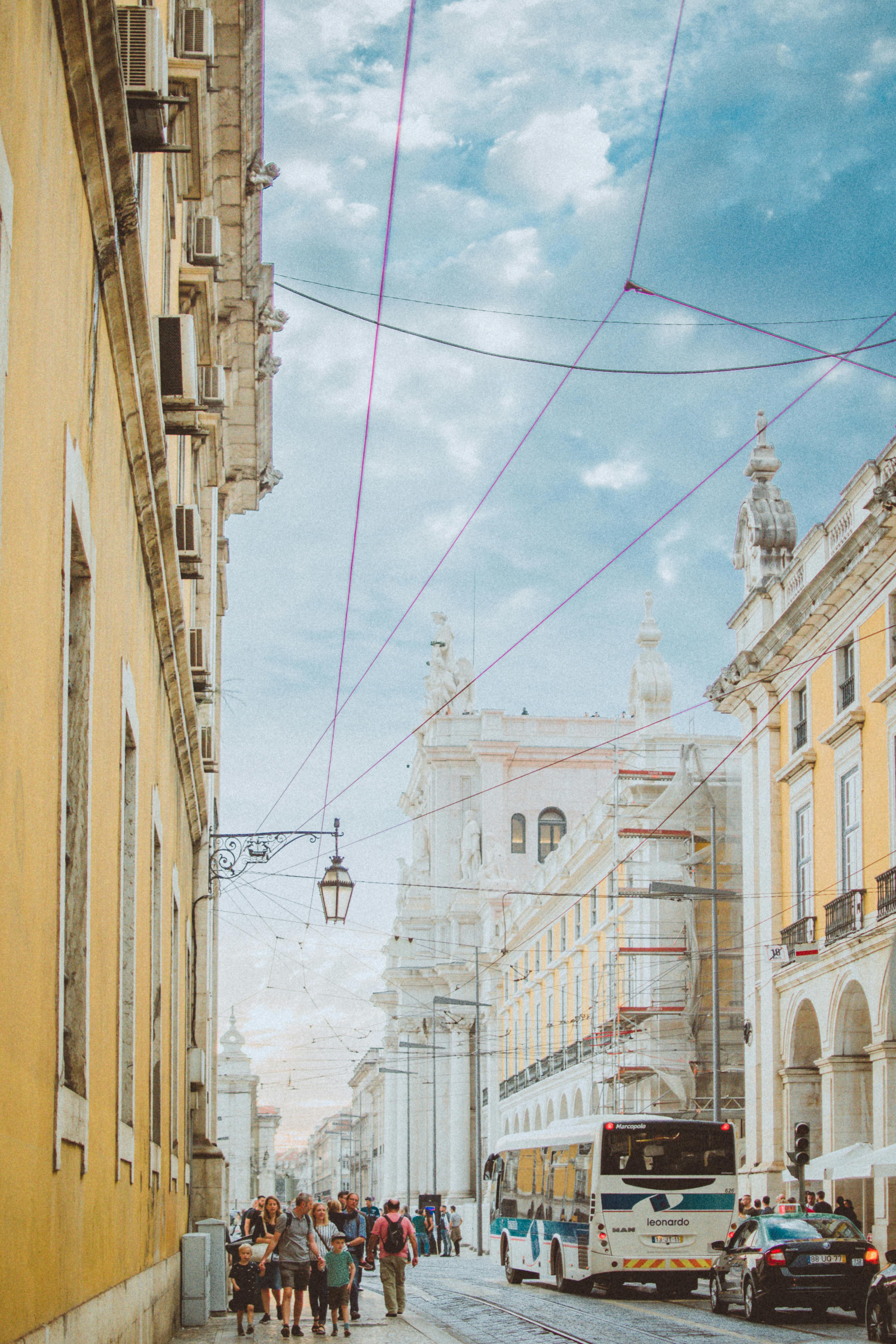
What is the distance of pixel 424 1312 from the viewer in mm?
24797

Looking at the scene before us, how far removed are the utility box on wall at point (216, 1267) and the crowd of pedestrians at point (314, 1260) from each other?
0.66ft

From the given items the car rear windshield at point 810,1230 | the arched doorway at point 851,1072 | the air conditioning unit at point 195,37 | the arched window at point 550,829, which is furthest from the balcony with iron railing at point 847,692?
the arched window at point 550,829

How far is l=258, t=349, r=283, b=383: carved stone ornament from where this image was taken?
92.7ft

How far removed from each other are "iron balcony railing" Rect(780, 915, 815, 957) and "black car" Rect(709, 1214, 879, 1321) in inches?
482

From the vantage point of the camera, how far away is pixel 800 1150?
28766mm

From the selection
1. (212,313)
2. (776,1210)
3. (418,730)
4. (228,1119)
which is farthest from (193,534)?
(228,1119)

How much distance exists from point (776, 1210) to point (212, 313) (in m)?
15.9

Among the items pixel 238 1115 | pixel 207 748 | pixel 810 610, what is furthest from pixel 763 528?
pixel 238 1115

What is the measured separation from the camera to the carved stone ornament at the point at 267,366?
28.3 meters

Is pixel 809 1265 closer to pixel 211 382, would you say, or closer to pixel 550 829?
Answer: pixel 211 382

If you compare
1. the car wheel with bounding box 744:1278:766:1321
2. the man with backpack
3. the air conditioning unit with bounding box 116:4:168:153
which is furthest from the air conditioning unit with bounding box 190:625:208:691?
the air conditioning unit with bounding box 116:4:168:153

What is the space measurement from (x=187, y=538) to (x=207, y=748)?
28.2ft

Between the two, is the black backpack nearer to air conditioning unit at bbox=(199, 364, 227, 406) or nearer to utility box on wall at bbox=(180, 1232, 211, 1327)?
utility box on wall at bbox=(180, 1232, 211, 1327)

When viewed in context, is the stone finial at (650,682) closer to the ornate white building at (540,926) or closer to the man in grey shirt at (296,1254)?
the ornate white building at (540,926)
